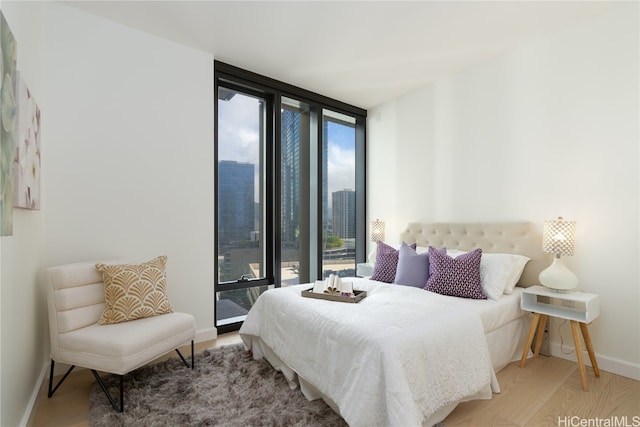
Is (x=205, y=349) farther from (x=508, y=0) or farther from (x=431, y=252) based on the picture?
(x=508, y=0)

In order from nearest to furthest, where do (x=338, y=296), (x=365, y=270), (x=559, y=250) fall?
(x=338, y=296)
(x=559, y=250)
(x=365, y=270)

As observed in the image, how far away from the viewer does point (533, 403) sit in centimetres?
202

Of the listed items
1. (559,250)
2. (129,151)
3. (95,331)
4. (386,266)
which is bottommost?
(95,331)

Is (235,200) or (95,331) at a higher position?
(235,200)

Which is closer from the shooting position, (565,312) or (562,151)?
(565,312)

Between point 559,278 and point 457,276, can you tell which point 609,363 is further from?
point 457,276

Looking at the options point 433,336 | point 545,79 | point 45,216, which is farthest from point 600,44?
point 45,216

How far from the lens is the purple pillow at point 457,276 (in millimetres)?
2553

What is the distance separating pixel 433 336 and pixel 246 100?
313 centimetres

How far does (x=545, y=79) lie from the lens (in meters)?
2.86

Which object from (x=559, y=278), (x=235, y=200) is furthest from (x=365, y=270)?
(x=559, y=278)

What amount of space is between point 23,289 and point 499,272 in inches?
128

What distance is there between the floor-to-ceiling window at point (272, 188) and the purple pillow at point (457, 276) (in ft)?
5.71

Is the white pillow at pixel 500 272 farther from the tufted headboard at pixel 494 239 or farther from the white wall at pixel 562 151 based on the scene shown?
the white wall at pixel 562 151
